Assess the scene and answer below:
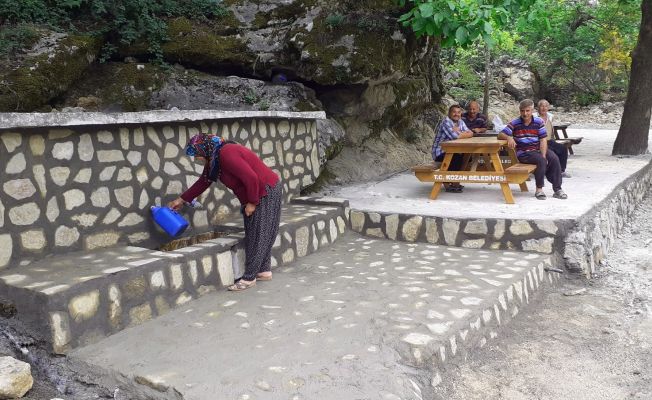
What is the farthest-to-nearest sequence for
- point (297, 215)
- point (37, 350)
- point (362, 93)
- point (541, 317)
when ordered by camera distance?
point (362, 93) < point (297, 215) < point (541, 317) < point (37, 350)

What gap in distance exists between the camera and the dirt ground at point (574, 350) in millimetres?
3576

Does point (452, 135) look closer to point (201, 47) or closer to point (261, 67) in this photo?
point (261, 67)

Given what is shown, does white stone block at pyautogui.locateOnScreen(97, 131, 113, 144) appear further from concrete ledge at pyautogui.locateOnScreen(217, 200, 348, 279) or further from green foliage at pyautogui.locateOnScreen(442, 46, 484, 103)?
green foliage at pyautogui.locateOnScreen(442, 46, 484, 103)

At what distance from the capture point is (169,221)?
4.84 meters

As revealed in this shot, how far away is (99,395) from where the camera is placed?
3.23 m

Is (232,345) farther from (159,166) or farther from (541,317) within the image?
Answer: (541,317)

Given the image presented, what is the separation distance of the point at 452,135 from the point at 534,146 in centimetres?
112

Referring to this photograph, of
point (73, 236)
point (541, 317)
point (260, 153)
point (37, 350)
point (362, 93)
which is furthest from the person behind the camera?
point (362, 93)

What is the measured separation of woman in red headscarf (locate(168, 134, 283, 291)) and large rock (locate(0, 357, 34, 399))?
1.90m

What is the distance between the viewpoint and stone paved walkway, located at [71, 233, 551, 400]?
3127 millimetres

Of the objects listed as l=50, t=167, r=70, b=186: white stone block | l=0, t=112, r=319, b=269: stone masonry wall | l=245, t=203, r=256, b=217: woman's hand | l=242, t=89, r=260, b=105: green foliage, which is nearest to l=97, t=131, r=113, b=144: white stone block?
l=0, t=112, r=319, b=269: stone masonry wall

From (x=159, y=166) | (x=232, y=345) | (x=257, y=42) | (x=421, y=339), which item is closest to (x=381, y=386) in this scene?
(x=421, y=339)

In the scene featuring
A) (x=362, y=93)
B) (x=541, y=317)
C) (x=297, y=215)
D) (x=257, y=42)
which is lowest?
(x=541, y=317)

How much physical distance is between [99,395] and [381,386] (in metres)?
1.58
